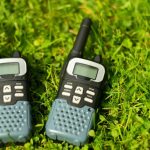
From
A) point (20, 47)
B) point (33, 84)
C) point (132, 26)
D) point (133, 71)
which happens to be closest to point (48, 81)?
point (33, 84)

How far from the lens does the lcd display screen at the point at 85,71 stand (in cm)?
249

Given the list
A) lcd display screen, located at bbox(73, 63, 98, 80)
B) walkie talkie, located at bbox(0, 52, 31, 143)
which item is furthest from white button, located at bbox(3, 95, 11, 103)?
lcd display screen, located at bbox(73, 63, 98, 80)

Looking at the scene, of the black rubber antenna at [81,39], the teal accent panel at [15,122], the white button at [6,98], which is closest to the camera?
the teal accent panel at [15,122]

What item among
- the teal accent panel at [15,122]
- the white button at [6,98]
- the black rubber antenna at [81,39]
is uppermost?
the black rubber antenna at [81,39]

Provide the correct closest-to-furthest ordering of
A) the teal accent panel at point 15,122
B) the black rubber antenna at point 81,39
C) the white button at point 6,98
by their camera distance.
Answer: the teal accent panel at point 15,122
the white button at point 6,98
the black rubber antenna at point 81,39

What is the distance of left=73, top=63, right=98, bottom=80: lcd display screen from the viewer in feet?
8.16

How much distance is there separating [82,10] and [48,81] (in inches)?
23.3

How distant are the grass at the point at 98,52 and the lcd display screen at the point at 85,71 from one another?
0.16 m

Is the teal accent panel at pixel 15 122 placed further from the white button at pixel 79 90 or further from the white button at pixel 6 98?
the white button at pixel 79 90

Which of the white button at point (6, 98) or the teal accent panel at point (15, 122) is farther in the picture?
the white button at point (6, 98)

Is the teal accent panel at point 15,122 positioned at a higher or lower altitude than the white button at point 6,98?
lower

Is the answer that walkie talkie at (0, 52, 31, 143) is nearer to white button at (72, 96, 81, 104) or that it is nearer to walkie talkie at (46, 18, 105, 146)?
walkie talkie at (46, 18, 105, 146)

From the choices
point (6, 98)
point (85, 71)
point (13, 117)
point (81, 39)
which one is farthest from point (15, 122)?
point (81, 39)

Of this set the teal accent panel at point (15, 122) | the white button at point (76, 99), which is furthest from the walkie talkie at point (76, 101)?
the teal accent panel at point (15, 122)
